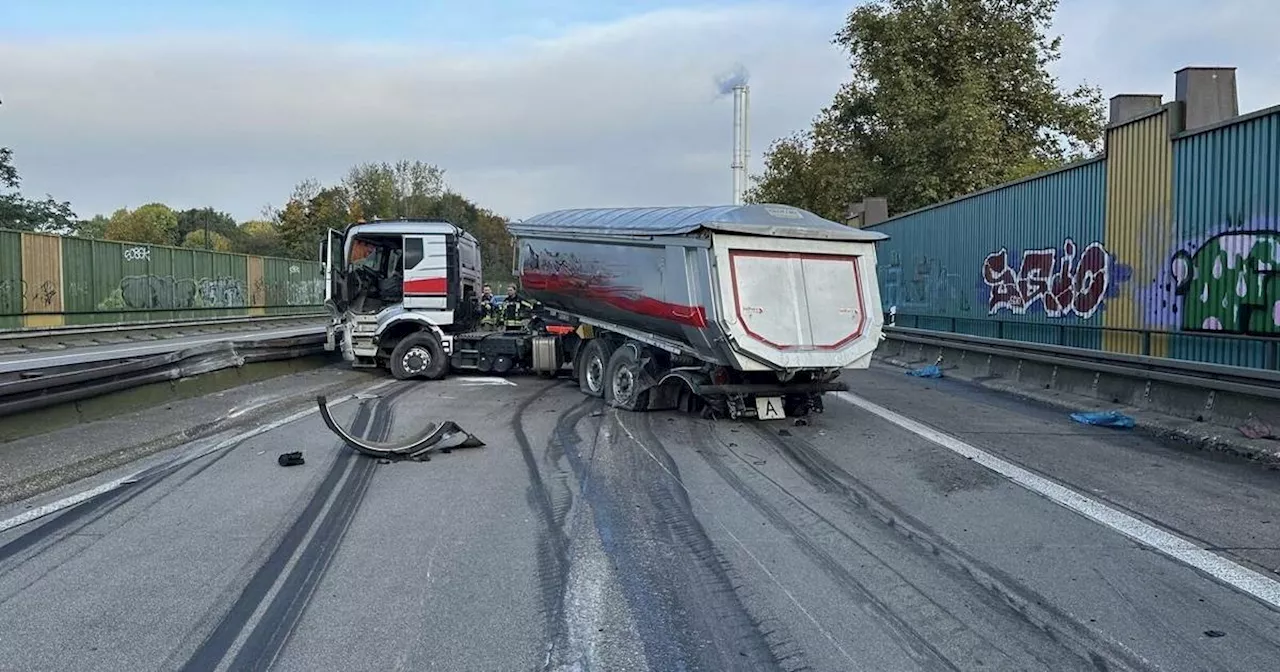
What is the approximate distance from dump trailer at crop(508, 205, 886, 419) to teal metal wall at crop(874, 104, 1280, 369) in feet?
14.3

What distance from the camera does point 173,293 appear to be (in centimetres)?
3816

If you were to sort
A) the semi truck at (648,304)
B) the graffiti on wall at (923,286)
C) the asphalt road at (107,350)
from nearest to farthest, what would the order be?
the semi truck at (648,304) < the asphalt road at (107,350) < the graffiti on wall at (923,286)

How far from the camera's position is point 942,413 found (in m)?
12.9

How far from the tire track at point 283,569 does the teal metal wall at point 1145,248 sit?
10255mm

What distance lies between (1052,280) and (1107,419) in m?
5.80

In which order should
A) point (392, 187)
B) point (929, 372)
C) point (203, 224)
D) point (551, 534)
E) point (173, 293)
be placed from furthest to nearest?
point (203, 224) < point (392, 187) < point (173, 293) < point (929, 372) < point (551, 534)

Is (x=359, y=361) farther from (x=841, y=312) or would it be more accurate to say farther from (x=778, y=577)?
(x=778, y=577)

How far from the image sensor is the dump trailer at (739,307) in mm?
11227

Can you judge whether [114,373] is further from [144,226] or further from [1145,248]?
[144,226]

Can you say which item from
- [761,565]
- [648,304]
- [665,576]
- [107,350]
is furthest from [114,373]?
[107,350]

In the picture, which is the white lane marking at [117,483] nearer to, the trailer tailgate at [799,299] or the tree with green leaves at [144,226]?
the trailer tailgate at [799,299]

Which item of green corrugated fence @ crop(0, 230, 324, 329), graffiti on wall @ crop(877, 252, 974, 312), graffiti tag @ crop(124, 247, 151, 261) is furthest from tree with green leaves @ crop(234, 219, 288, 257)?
graffiti on wall @ crop(877, 252, 974, 312)

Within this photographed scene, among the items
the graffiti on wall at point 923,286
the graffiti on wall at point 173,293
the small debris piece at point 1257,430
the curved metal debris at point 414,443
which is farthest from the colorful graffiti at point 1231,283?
the graffiti on wall at point 173,293

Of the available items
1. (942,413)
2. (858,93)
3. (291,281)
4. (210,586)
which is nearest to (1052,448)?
(942,413)
